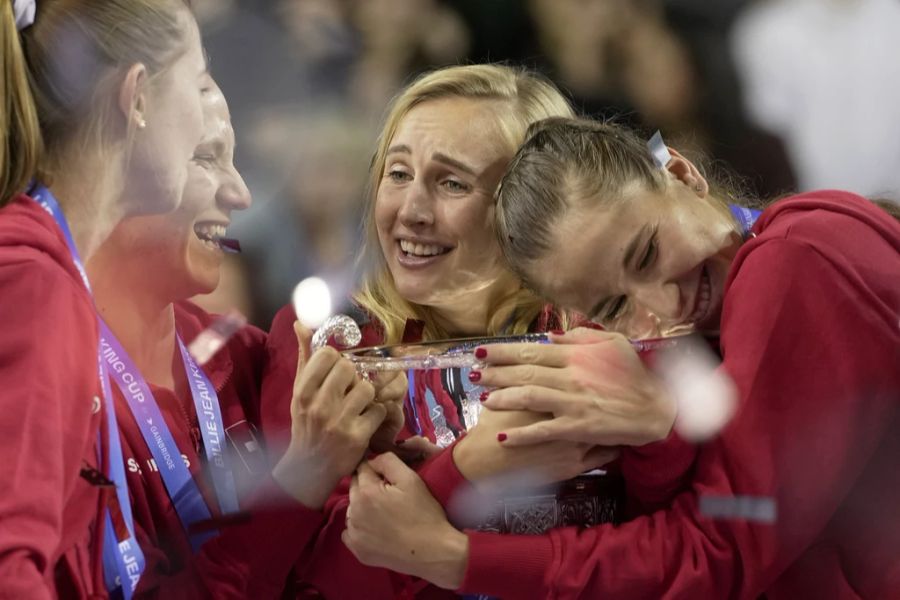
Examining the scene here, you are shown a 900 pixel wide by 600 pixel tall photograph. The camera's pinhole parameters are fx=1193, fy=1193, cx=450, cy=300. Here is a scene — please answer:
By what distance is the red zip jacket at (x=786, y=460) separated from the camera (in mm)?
935

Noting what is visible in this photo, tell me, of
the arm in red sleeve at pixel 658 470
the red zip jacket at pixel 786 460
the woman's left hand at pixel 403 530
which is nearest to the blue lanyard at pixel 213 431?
the woman's left hand at pixel 403 530

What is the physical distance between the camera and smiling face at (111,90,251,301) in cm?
94

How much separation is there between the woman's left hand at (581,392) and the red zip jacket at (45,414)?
313 mm

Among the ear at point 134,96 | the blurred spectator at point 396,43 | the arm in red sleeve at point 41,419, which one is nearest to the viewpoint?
the arm in red sleeve at point 41,419

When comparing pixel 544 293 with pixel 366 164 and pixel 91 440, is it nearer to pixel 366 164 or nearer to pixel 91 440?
pixel 366 164

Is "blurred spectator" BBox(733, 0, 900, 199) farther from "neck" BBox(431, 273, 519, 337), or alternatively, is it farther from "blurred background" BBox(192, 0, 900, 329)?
"neck" BBox(431, 273, 519, 337)

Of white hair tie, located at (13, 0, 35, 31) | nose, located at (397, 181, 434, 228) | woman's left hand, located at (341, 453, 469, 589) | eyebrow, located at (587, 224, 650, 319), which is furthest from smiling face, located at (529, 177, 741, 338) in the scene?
white hair tie, located at (13, 0, 35, 31)

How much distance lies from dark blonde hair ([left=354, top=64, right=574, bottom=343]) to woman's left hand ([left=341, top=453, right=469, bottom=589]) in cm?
13

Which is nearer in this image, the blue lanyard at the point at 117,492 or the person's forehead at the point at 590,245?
the blue lanyard at the point at 117,492

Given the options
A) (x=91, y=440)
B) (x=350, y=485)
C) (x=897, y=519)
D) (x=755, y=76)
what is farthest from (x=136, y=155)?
(x=897, y=519)

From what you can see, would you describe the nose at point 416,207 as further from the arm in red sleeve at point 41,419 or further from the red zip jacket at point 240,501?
the arm in red sleeve at point 41,419

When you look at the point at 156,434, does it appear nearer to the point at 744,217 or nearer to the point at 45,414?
the point at 45,414

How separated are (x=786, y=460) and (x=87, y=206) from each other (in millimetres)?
574

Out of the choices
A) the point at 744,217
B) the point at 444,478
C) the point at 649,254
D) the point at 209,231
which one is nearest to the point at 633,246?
the point at 649,254
